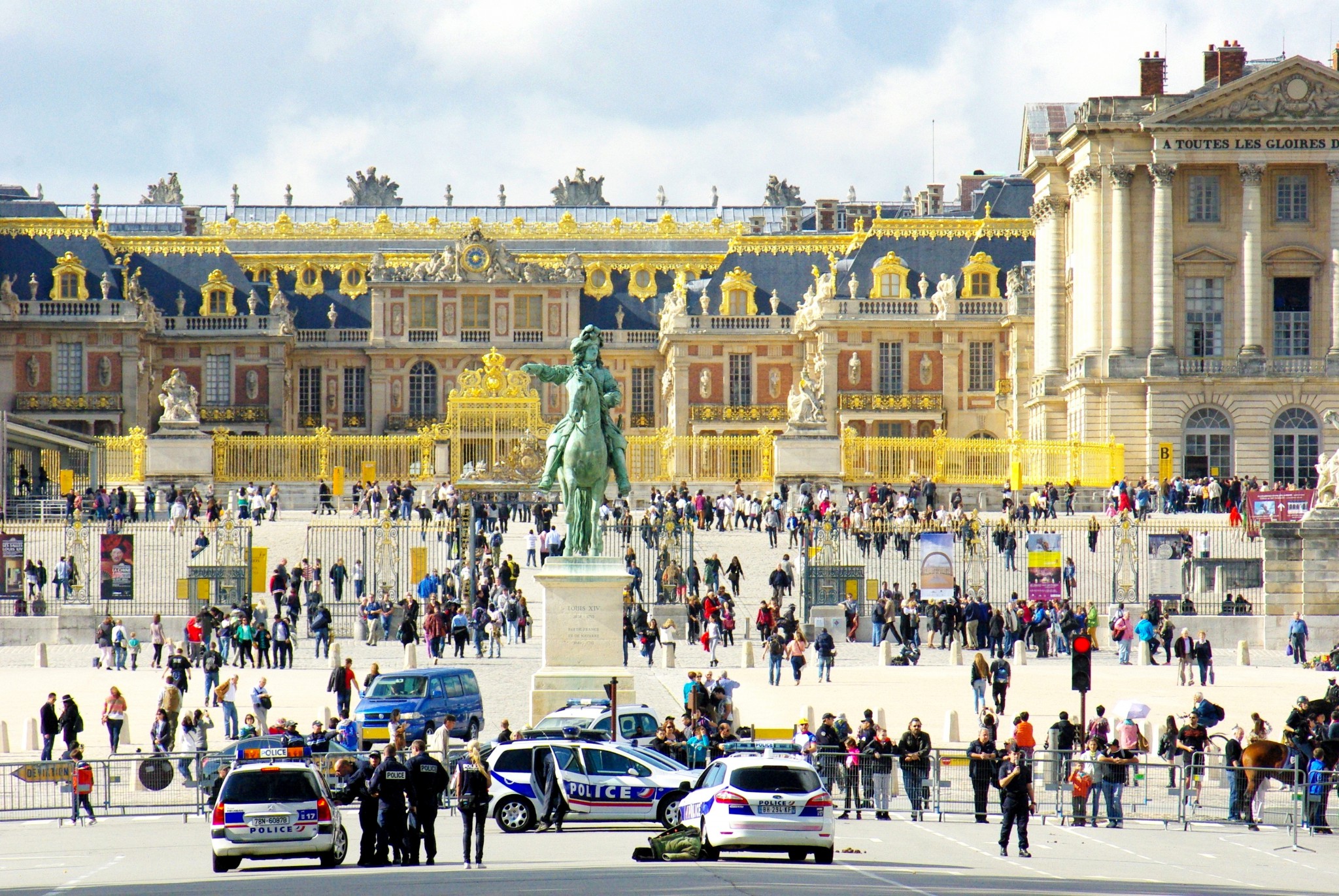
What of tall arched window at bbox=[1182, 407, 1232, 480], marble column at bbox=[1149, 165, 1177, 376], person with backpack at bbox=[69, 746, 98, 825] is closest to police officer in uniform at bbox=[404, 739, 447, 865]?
person with backpack at bbox=[69, 746, 98, 825]

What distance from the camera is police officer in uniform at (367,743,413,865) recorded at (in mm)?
18844

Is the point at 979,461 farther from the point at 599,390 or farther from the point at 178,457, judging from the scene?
the point at 599,390

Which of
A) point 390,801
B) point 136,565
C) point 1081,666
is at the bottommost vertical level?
point 390,801

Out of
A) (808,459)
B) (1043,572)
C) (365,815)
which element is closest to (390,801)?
(365,815)

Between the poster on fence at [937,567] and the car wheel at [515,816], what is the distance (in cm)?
1793

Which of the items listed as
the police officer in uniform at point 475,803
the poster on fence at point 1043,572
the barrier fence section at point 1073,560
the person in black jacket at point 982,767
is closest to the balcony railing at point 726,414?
the barrier fence section at point 1073,560

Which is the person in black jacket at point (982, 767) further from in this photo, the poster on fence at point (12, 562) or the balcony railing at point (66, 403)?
the balcony railing at point (66, 403)

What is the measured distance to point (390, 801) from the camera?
19062 mm

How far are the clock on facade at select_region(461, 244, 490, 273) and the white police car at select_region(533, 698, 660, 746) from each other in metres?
53.4

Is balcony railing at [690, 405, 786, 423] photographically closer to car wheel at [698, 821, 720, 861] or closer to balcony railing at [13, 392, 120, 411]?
balcony railing at [13, 392, 120, 411]

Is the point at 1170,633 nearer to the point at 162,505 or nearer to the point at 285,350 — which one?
the point at 162,505

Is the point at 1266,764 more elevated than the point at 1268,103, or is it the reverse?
the point at 1268,103

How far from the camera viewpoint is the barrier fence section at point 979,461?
183 feet

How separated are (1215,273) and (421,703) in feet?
121
